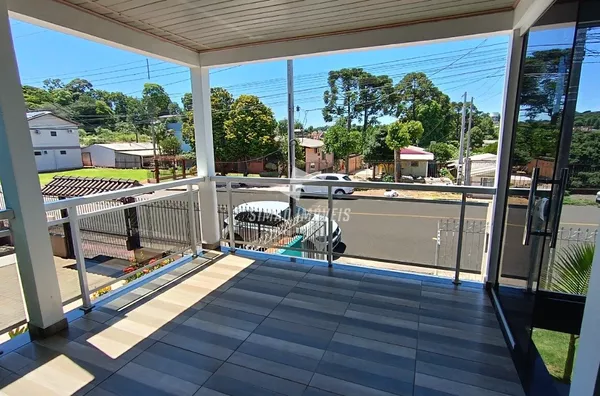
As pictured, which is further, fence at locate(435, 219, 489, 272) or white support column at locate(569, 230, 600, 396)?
fence at locate(435, 219, 489, 272)

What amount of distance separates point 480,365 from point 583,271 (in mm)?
809

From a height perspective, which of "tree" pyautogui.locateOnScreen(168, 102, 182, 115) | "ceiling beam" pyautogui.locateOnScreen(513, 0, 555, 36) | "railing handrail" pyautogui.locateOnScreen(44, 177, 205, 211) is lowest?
"railing handrail" pyautogui.locateOnScreen(44, 177, 205, 211)

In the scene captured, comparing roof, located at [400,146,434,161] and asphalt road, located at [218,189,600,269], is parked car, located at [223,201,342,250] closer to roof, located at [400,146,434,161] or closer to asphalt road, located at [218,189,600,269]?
asphalt road, located at [218,189,600,269]

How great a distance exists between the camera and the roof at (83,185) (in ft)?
11.5

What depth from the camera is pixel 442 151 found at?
11.0 metres

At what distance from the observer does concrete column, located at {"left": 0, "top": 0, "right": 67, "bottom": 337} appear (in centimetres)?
187

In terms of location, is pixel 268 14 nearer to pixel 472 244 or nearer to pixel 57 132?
pixel 472 244

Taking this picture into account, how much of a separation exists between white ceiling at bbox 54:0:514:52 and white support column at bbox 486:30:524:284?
1.27 ft

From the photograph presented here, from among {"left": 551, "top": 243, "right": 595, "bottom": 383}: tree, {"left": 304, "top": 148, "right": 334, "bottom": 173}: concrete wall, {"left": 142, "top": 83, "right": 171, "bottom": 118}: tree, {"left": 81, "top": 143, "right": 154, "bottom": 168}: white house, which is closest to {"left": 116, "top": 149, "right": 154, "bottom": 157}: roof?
{"left": 81, "top": 143, "right": 154, "bottom": 168}: white house

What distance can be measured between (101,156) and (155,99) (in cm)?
689

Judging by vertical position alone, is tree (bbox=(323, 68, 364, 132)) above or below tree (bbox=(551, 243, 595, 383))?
above

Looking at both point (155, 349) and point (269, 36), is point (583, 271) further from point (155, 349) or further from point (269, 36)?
point (269, 36)

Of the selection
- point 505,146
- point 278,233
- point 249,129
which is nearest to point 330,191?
point 278,233

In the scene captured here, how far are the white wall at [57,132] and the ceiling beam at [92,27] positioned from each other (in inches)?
37.3
